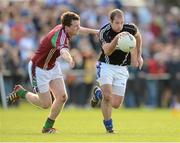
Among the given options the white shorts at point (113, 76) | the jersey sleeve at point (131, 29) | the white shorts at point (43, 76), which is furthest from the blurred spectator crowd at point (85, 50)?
the jersey sleeve at point (131, 29)

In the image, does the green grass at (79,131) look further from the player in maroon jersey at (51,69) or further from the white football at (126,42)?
the white football at (126,42)

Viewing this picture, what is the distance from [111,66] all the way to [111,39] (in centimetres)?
64

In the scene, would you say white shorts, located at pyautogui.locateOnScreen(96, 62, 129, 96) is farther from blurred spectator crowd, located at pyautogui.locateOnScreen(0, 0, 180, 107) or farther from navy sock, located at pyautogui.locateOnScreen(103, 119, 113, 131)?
blurred spectator crowd, located at pyautogui.locateOnScreen(0, 0, 180, 107)

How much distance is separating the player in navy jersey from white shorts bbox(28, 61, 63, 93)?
0.95 metres

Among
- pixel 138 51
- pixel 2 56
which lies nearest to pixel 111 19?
pixel 138 51

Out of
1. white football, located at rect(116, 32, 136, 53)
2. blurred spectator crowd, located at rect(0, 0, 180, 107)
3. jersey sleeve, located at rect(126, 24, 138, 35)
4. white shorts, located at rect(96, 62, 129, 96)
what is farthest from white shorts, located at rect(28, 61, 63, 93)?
blurred spectator crowd, located at rect(0, 0, 180, 107)

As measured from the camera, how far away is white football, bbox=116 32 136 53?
587 inches

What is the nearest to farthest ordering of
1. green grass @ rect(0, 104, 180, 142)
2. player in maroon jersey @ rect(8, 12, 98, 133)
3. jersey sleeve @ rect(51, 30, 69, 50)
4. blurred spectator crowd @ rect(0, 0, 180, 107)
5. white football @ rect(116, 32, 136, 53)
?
green grass @ rect(0, 104, 180, 142) < jersey sleeve @ rect(51, 30, 69, 50) < white football @ rect(116, 32, 136, 53) < player in maroon jersey @ rect(8, 12, 98, 133) < blurred spectator crowd @ rect(0, 0, 180, 107)

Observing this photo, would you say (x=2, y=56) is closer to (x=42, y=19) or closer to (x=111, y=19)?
(x=42, y=19)

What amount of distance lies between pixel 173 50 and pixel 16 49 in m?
6.53

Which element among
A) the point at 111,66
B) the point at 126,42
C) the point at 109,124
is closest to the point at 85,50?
the point at 111,66

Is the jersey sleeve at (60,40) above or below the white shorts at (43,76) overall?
above

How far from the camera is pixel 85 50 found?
28.0 m

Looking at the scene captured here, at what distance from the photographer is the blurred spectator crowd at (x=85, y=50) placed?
27.5 meters
